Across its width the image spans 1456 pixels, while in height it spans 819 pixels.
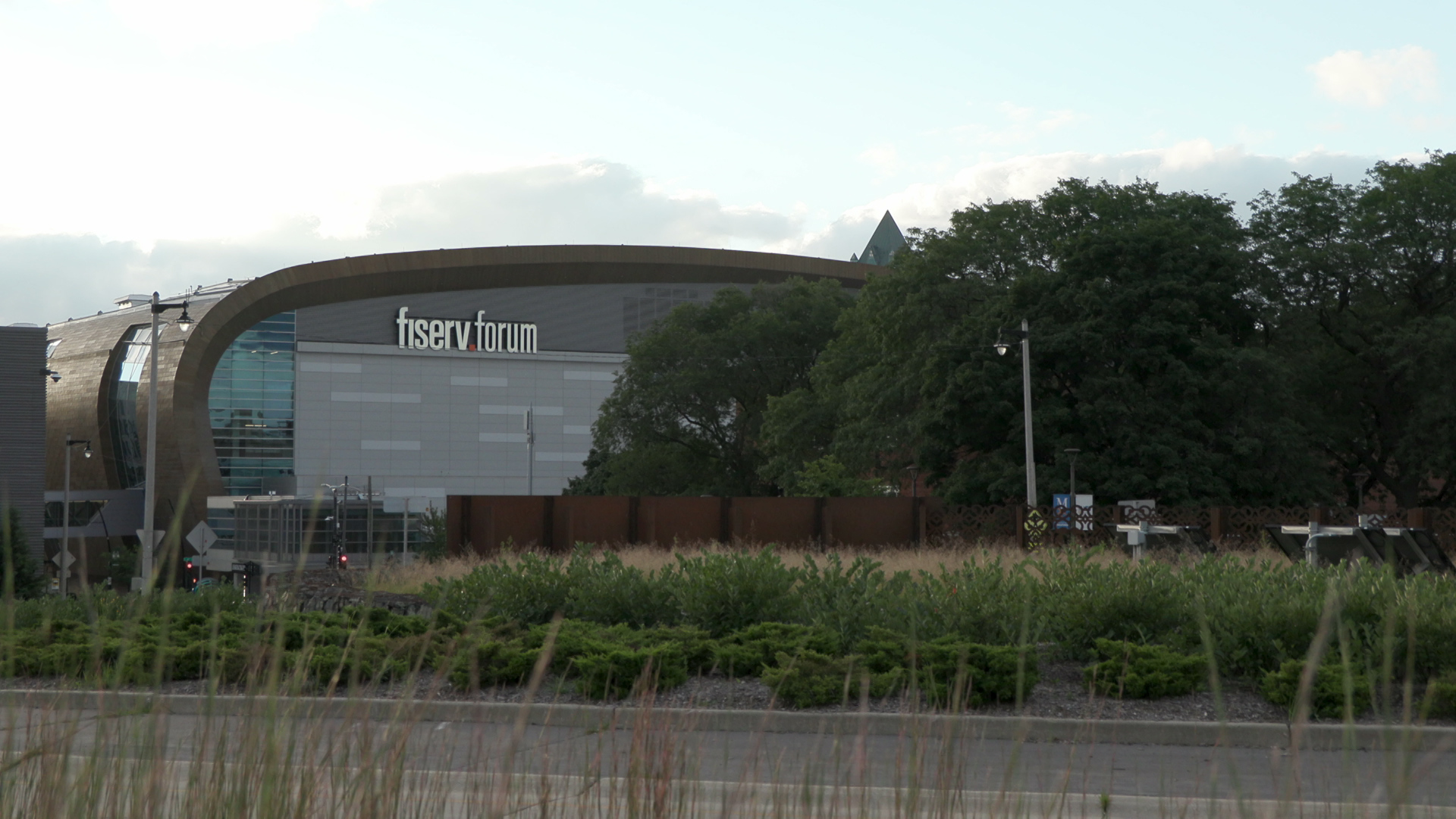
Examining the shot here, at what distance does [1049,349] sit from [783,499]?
7987 millimetres

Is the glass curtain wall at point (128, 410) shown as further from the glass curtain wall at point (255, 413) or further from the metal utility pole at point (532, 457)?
the metal utility pole at point (532, 457)

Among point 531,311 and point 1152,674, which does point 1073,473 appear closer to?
point 1152,674

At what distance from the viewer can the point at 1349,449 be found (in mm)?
38812

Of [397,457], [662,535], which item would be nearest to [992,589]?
[662,535]

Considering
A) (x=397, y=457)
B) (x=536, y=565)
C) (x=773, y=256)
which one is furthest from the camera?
(x=773, y=256)

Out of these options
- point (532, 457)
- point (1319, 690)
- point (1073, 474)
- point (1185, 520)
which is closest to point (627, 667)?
point (1319, 690)

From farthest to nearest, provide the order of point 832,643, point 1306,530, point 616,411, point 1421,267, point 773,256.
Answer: point 773,256 → point 616,411 → point 1421,267 → point 1306,530 → point 832,643

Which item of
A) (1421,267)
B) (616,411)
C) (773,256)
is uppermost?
(773,256)

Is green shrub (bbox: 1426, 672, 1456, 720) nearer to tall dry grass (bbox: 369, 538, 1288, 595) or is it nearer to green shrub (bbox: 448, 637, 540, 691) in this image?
green shrub (bbox: 448, 637, 540, 691)

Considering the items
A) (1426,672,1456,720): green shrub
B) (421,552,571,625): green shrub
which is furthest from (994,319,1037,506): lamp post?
(1426,672,1456,720): green shrub

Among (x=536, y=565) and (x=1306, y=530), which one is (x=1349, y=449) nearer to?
(x=1306, y=530)

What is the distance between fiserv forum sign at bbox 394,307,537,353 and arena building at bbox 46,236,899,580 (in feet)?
0.34

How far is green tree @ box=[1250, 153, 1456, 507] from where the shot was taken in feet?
119

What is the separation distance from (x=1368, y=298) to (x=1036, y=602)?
31579 millimetres
